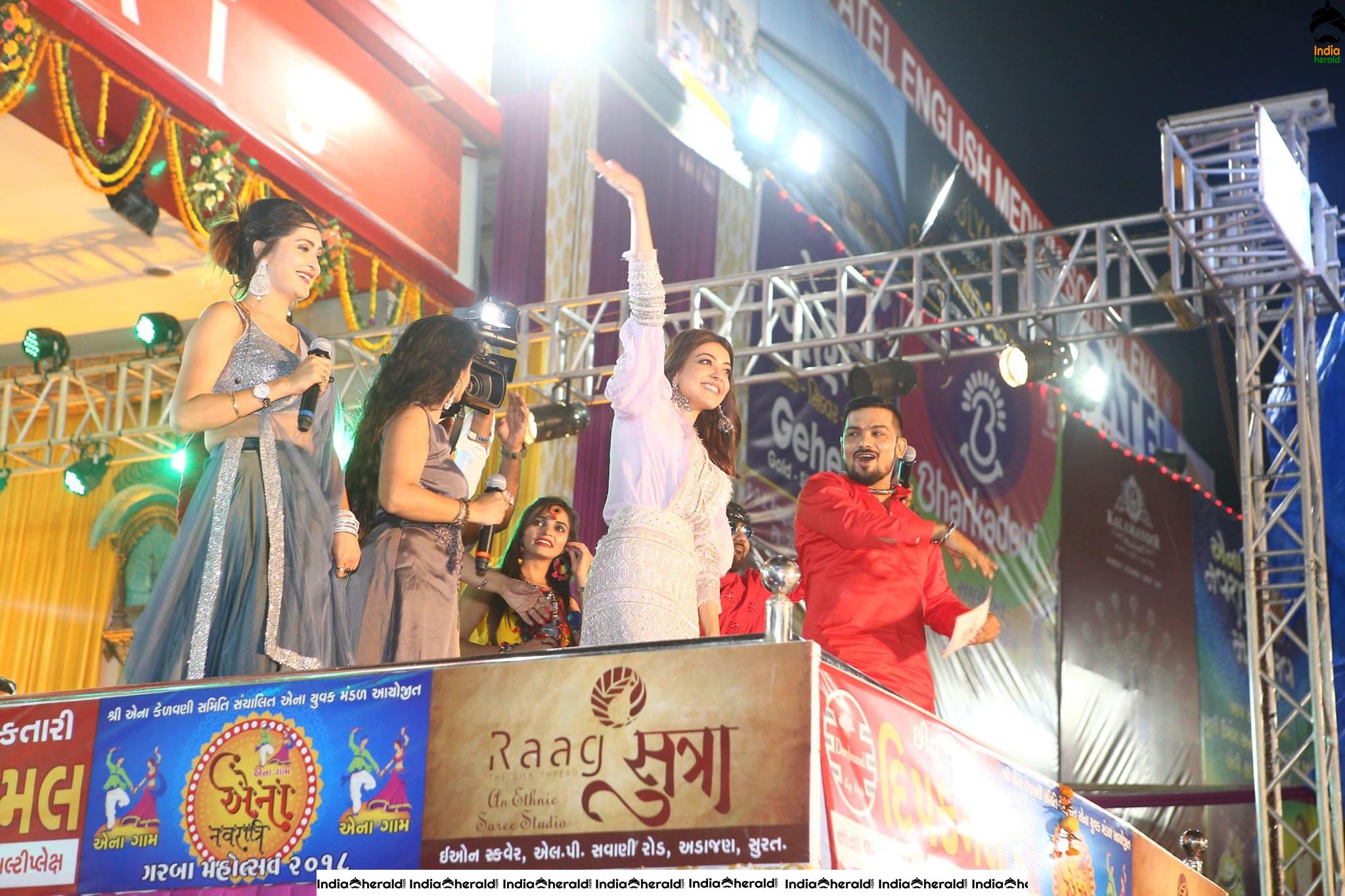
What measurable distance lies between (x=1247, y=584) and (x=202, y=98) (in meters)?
4.74

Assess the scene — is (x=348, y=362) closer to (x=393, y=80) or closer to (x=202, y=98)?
(x=393, y=80)

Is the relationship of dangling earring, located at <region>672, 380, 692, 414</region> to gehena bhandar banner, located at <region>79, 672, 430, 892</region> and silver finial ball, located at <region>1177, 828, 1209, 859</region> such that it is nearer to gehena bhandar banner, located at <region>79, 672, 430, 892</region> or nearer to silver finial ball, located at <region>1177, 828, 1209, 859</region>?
gehena bhandar banner, located at <region>79, 672, 430, 892</region>

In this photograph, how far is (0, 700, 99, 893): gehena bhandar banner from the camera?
7.22 ft

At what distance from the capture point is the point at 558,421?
Answer: 23.8 ft

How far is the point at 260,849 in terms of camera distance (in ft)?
6.93

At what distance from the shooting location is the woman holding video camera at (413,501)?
9.18 feet

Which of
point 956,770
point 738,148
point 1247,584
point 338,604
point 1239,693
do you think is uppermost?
point 738,148

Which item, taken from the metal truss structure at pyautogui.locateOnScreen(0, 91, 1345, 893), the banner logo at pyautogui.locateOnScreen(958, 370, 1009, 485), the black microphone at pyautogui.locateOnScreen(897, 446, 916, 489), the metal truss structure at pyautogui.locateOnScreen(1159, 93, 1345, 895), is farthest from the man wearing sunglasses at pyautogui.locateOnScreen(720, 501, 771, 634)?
the banner logo at pyautogui.locateOnScreen(958, 370, 1009, 485)

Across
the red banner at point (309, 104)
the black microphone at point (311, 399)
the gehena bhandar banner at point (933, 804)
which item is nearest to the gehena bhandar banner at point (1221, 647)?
the red banner at point (309, 104)

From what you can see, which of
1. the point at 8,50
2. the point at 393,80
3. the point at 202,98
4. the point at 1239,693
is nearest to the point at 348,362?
the point at 393,80

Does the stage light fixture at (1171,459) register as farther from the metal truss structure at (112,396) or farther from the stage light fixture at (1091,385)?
the metal truss structure at (112,396)

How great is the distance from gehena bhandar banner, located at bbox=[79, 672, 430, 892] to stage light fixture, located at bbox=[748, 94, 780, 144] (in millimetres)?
7224

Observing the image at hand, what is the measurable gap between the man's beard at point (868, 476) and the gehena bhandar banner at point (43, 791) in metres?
1.74

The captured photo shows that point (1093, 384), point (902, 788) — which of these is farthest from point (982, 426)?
point (902, 788)
